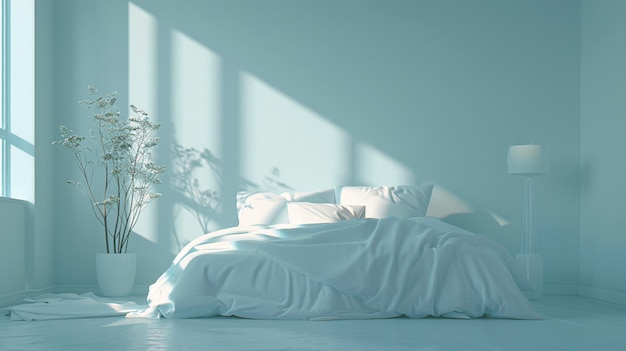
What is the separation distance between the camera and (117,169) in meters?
6.49

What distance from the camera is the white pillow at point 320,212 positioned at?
6.01m

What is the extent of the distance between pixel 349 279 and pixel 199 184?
2.71m

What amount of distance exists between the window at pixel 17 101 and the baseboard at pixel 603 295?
4.98 meters

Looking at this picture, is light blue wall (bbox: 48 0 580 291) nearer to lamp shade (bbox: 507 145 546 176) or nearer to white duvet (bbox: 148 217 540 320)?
lamp shade (bbox: 507 145 546 176)

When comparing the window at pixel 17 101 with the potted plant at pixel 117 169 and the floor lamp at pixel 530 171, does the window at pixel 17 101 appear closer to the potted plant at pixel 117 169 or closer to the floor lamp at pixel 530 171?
the potted plant at pixel 117 169

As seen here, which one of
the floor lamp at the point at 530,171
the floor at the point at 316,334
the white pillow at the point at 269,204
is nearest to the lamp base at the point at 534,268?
the floor lamp at the point at 530,171

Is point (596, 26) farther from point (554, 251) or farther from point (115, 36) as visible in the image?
point (115, 36)

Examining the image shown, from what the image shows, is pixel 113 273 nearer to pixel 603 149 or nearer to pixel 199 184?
pixel 199 184

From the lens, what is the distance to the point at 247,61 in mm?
6879

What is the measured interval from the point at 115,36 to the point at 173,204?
170 cm

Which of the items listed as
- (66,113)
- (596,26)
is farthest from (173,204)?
(596,26)

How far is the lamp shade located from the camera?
6.22 metres

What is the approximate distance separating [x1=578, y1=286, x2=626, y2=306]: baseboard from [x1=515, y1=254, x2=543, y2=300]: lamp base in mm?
521

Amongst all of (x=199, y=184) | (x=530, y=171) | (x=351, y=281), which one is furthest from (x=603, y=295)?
(x=199, y=184)
